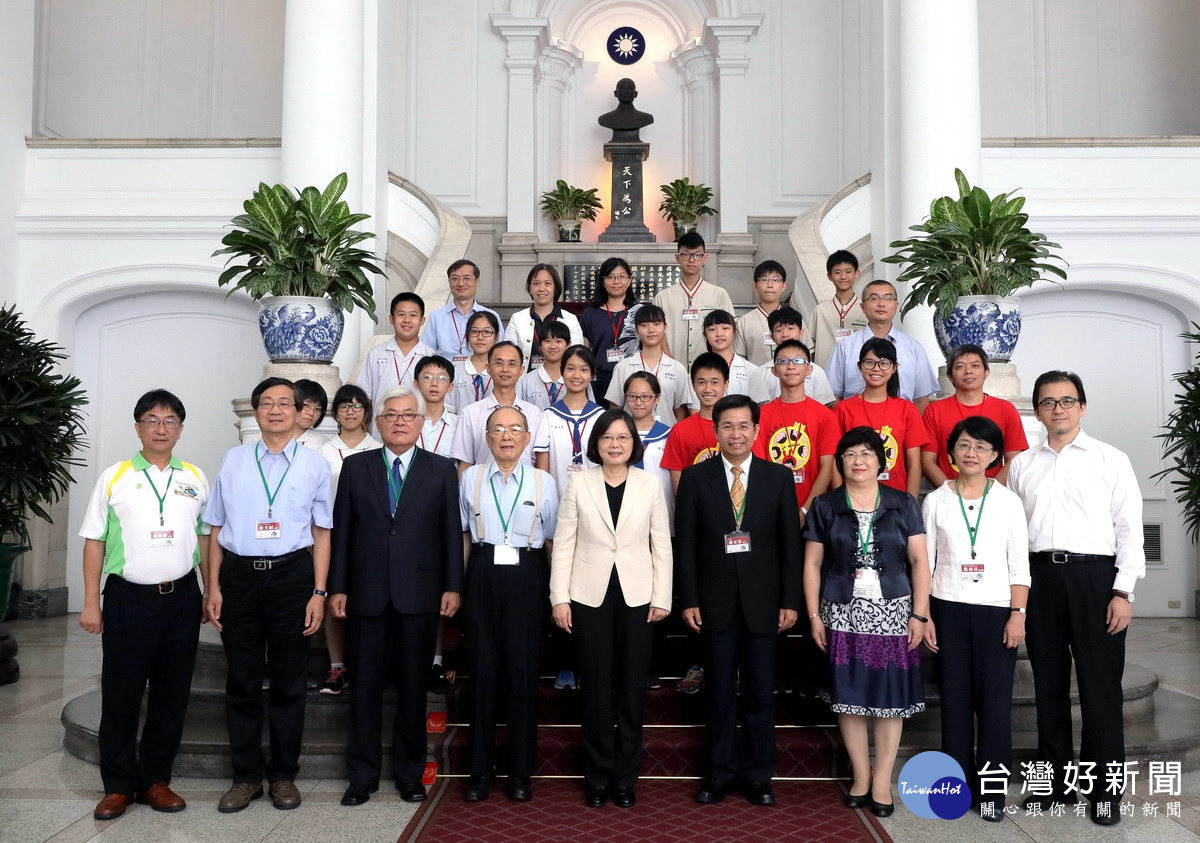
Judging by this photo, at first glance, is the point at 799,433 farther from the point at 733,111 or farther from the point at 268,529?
the point at 733,111

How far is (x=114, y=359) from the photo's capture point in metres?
9.22

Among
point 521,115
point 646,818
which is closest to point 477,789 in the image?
point 646,818

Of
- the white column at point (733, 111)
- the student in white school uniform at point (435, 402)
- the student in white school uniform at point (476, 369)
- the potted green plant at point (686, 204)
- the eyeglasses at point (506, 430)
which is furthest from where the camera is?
the white column at point (733, 111)

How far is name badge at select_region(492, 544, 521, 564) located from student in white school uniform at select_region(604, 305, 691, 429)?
150cm

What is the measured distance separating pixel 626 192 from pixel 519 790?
7.73 metres

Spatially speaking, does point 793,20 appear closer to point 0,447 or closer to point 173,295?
point 173,295

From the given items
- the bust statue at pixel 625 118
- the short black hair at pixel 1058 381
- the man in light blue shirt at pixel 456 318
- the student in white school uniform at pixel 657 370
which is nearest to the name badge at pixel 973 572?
the short black hair at pixel 1058 381

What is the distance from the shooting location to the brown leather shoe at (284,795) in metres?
3.99

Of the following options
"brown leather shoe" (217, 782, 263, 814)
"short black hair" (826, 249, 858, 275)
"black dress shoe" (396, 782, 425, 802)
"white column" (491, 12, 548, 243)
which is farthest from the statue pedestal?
"brown leather shoe" (217, 782, 263, 814)

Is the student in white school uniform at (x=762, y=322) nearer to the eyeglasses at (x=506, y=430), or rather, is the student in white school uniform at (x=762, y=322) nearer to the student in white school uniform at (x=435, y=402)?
the student in white school uniform at (x=435, y=402)

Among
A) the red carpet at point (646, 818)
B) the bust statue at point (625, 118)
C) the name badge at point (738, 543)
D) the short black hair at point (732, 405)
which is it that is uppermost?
the bust statue at point (625, 118)

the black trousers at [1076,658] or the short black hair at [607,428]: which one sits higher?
the short black hair at [607,428]

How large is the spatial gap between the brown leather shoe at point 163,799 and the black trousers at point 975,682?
298cm

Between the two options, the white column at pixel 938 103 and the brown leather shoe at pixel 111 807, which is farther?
the white column at pixel 938 103
